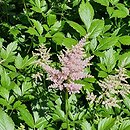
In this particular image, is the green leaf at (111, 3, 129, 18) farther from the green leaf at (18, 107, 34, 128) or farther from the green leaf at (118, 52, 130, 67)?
the green leaf at (18, 107, 34, 128)

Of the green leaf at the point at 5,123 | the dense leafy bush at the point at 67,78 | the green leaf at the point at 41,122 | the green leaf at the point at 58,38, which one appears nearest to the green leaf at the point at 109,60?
the dense leafy bush at the point at 67,78

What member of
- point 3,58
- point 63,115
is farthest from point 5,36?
point 63,115

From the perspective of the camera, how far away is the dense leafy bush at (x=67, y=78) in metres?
2.35

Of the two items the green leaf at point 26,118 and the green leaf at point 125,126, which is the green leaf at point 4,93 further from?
the green leaf at point 125,126

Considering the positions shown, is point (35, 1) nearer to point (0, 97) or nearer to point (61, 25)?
point (61, 25)

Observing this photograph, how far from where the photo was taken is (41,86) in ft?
9.20

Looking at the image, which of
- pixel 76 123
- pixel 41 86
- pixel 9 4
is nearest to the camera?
pixel 76 123

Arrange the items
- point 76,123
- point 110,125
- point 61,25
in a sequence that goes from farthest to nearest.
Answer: point 61,25
point 76,123
point 110,125

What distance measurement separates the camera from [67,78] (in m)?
2.10

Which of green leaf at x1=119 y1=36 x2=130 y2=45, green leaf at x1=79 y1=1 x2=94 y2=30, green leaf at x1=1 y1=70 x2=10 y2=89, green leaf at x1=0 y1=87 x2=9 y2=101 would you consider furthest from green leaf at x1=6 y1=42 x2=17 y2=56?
green leaf at x1=119 y1=36 x2=130 y2=45

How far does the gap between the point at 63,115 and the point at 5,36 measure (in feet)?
4.12

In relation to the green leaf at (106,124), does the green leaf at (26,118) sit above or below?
above

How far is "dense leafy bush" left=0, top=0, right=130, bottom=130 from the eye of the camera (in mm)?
2348

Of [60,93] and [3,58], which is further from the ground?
[3,58]
